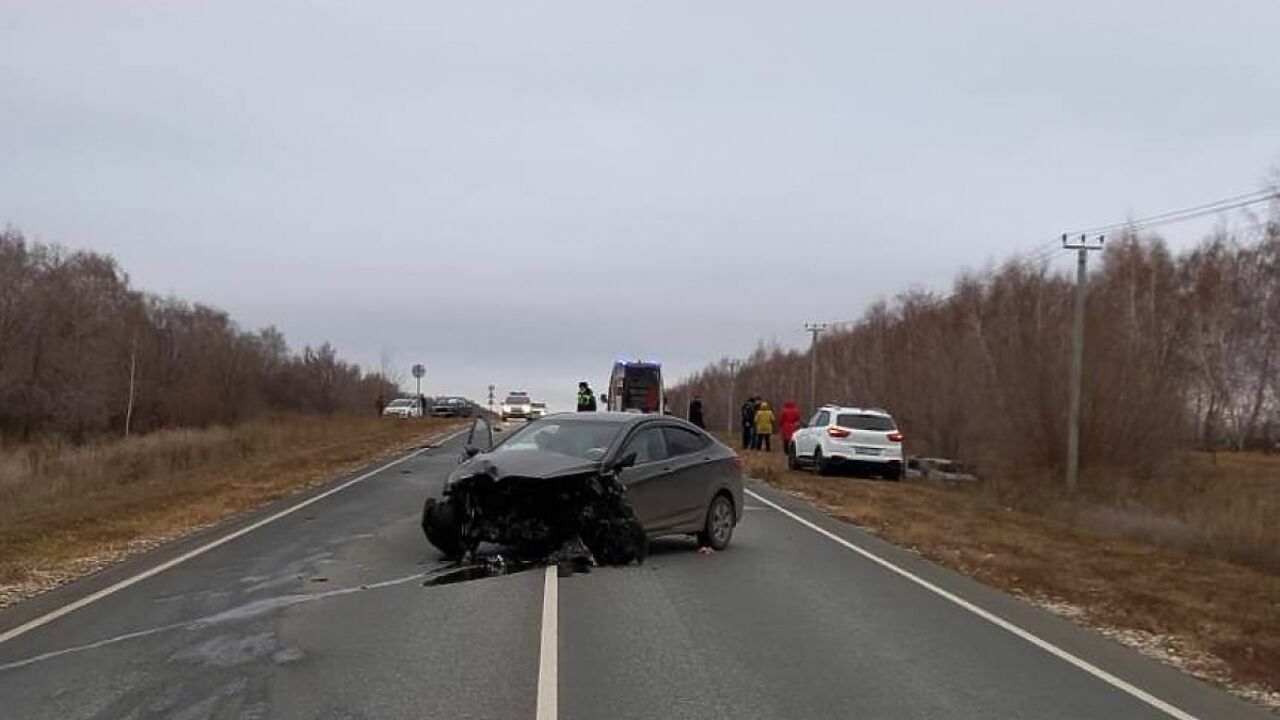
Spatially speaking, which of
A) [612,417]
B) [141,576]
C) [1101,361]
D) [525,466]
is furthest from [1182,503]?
[141,576]

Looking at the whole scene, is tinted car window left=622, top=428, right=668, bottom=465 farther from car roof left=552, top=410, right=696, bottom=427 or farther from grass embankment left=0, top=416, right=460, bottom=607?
grass embankment left=0, top=416, right=460, bottom=607

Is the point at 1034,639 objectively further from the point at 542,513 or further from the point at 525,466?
the point at 525,466

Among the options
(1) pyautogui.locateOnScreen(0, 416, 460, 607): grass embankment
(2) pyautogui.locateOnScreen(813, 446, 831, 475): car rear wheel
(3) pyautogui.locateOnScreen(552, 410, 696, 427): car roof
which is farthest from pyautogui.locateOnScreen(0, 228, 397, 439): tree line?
(3) pyautogui.locateOnScreen(552, 410, 696, 427): car roof

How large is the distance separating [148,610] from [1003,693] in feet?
21.4

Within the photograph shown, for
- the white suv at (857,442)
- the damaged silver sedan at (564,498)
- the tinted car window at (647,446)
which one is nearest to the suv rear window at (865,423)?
the white suv at (857,442)

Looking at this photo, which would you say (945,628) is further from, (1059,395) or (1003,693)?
(1059,395)

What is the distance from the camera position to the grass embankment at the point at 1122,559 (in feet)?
32.8

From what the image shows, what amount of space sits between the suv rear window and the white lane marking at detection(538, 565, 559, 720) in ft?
66.2

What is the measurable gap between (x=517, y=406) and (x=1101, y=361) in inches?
1708

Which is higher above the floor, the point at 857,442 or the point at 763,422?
the point at 763,422

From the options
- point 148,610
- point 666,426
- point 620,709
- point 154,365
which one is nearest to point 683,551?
point 666,426

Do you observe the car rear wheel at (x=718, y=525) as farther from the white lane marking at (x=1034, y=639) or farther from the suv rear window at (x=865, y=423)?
the suv rear window at (x=865, y=423)

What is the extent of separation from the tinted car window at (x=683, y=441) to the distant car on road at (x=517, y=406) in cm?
5687

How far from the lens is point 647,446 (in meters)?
14.2
